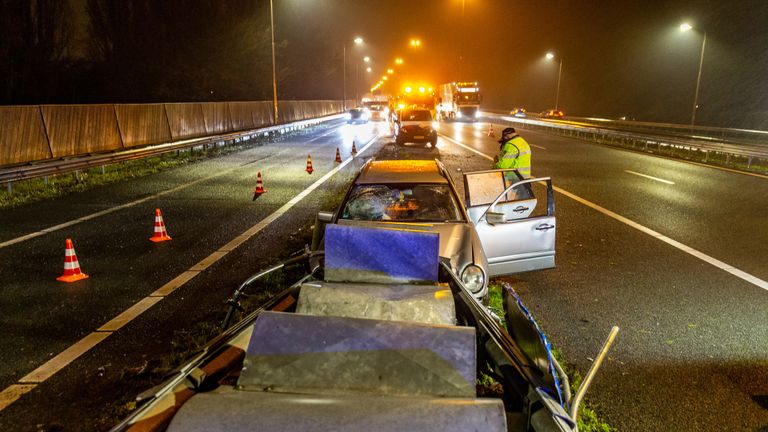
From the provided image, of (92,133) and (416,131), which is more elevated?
(92,133)

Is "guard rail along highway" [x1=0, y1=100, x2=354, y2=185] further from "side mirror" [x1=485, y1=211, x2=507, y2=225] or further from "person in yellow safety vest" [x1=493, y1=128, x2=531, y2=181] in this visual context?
"side mirror" [x1=485, y1=211, x2=507, y2=225]

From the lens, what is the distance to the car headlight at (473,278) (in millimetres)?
5004

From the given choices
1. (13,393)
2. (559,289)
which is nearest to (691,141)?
(559,289)

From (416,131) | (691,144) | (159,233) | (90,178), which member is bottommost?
(90,178)

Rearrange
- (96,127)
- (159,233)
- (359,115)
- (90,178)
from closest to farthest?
(159,233)
(90,178)
(96,127)
(359,115)

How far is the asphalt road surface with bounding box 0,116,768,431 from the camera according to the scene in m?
4.38

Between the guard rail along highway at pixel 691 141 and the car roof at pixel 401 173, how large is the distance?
16646 millimetres

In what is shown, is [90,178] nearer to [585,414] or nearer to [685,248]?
[685,248]

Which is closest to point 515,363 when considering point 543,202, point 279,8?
point 543,202

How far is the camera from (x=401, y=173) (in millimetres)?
6680

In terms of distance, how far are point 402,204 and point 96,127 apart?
56.6 ft

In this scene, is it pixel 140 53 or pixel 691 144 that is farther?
pixel 140 53

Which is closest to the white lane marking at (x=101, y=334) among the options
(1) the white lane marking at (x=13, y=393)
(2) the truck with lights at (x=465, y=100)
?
(1) the white lane marking at (x=13, y=393)

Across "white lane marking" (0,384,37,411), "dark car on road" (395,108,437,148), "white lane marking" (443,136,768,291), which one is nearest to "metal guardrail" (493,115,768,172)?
"dark car on road" (395,108,437,148)
